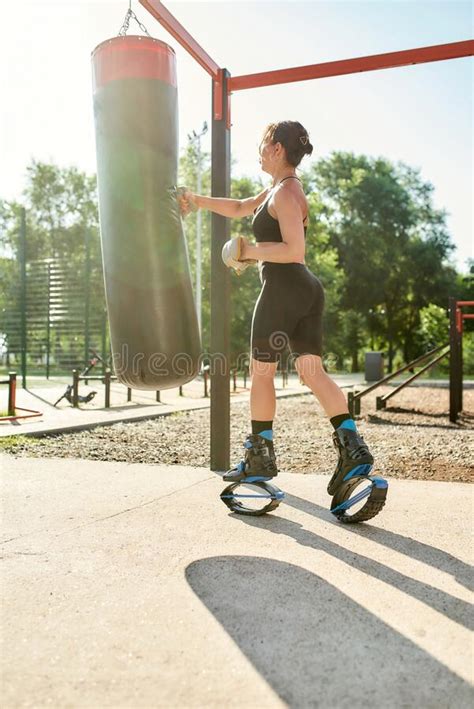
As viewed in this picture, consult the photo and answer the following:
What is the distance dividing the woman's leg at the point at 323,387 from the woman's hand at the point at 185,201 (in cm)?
101

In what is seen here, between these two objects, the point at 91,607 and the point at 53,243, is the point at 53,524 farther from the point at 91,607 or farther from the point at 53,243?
the point at 53,243

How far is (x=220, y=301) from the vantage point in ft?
13.1

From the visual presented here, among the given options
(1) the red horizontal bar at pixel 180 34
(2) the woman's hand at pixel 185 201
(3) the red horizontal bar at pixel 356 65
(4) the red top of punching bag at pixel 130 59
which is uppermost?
(1) the red horizontal bar at pixel 180 34

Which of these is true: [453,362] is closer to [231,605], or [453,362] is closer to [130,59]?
[130,59]

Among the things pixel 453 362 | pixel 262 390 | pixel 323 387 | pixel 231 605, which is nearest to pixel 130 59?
pixel 262 390

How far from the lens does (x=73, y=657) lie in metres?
1.53

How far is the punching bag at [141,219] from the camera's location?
3.01 m

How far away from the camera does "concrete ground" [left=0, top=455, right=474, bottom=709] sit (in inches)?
55.3

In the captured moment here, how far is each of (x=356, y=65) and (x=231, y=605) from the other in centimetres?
314

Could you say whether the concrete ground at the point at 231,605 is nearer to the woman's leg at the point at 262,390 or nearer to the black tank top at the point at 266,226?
the woman's leg at the point at 262,390

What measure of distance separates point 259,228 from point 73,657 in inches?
76.5

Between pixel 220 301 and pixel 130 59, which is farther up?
pixel 130 59

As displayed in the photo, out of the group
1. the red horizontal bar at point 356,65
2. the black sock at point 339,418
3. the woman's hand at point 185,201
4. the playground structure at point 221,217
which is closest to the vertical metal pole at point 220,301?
the playground structure at point 221,217

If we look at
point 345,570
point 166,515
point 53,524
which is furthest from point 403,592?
point 53,524
